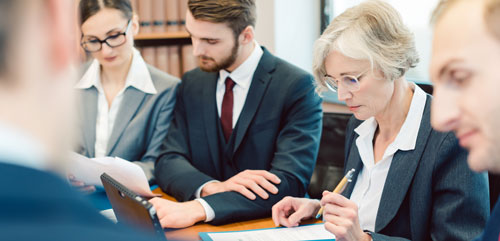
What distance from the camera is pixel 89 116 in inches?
102

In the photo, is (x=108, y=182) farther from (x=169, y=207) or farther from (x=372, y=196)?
(x=372, y=196)

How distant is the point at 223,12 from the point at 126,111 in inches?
25.0

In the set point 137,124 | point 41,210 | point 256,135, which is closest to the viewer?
point 41,210

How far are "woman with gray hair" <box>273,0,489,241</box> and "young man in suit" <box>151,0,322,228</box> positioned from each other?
323 millimetres

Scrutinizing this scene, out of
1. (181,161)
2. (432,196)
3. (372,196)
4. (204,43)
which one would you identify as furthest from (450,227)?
(204,43)

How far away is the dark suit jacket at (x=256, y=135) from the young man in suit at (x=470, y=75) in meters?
1.21

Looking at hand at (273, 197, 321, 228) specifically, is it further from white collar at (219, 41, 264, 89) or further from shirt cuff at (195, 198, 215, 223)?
white collar at (219, 41, 264, 89)

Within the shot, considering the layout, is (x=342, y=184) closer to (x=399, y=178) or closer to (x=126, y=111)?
(x=399, y=178)

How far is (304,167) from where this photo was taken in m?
2.18

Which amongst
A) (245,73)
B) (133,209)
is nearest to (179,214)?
(133,209)

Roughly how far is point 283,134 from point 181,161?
1.40ft

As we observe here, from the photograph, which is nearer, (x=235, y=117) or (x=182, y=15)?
(x=235, y=117)

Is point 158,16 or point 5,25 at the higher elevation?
point 5,25

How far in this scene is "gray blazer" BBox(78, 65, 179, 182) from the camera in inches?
99.3
